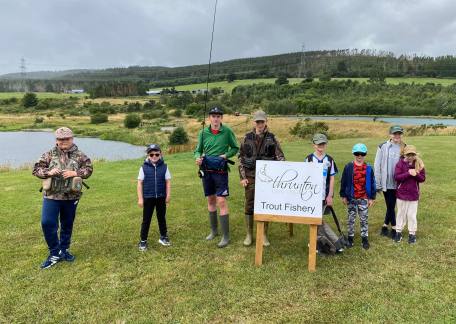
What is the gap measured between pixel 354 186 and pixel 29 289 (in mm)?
5124

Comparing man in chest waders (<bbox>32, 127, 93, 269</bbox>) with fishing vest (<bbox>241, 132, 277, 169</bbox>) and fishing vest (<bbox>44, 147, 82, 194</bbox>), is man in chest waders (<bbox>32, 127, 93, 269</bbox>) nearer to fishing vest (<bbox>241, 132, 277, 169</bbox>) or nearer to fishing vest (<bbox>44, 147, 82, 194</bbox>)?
fishing vest (<bbox>44, 147, 82, 194</bbox>)

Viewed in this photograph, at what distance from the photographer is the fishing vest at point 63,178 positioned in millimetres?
5258

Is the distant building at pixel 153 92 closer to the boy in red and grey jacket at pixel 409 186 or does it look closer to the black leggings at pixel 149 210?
the black leggings at pixel 149 210

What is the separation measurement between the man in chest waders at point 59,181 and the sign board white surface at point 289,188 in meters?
2.68

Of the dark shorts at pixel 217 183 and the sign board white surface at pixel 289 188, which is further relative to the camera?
the dark shorts at pixel 217 183

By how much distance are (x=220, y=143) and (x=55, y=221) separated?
2.84 metres

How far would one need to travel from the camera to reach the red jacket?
6.14 metres

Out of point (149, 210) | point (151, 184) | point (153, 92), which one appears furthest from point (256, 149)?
point (153, 92)

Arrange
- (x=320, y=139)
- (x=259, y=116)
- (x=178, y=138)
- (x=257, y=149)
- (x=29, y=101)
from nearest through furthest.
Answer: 1. (x=320, y=139)
2. (x=259, y=116)
3. (x=257, y=149)
4. (x=178, y=138)
5. (x=29, y=101)

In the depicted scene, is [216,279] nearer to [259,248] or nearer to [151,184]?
[259,248]

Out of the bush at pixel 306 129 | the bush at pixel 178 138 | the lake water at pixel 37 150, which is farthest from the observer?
the bush at pixel 178 138

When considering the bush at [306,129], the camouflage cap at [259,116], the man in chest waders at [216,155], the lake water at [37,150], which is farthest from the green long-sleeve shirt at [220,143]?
the bush at [306,129]

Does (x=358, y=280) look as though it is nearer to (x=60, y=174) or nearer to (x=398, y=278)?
(x=398, y=278)

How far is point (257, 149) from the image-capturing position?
19.6ft
